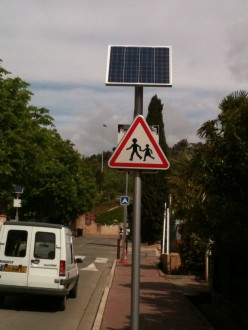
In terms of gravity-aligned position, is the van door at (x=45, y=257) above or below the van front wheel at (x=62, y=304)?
above

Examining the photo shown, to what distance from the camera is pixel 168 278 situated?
64.3 feet

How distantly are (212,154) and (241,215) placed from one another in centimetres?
91

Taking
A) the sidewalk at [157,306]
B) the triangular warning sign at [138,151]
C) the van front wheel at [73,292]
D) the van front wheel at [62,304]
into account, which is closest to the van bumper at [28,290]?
the van front wheel at [62,304]

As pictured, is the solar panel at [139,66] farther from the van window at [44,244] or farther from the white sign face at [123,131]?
the van window at [44,244]

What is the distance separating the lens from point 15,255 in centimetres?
1169

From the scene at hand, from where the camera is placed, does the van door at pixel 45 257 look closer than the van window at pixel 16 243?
Yes

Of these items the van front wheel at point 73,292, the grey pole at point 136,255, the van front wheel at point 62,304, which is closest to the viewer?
the grey pole at point 136,255

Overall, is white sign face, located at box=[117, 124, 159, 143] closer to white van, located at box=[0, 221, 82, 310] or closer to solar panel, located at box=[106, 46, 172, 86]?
solar panel, located at box=[106, 46, 172, 86]

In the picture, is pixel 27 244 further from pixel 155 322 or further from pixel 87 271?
pixel 87 271

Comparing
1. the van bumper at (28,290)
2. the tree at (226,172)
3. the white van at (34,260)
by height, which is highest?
the tree at (226,172)

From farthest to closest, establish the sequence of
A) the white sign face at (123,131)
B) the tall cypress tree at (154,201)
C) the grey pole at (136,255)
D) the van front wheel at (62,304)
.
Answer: the tall cypress tree at (154,201) < the van front wheel at (62,304) < the white sign face at (123,131) < the grey pole at (136,255)

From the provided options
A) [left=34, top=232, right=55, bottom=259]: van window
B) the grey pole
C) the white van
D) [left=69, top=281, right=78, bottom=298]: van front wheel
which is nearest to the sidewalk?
[left=69, top=281, right=78, bottom=298]: van front wheel

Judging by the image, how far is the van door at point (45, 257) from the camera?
11.5m

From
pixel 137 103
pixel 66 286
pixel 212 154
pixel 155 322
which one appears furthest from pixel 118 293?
pixel 137 103
